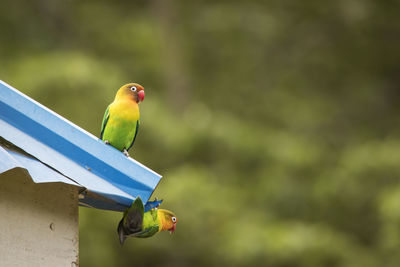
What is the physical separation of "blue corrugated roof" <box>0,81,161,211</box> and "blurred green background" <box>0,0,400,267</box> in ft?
21.5

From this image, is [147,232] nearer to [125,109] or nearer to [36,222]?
[36,222]

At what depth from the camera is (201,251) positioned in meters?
10.1

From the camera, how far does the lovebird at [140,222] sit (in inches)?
109

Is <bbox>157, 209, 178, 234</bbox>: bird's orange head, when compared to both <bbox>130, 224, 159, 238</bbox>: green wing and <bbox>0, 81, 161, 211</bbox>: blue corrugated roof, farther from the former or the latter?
<bbox>0, 81, 161, 211</bbox>: blue corrugated roof

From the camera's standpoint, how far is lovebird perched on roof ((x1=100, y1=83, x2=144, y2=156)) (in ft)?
11.0

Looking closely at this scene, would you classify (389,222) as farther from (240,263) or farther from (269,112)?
(269,112)

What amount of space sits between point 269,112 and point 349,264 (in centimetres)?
410

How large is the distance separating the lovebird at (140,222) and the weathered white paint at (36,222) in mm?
194

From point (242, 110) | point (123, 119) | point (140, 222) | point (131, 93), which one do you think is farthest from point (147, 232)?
point (242, 110)

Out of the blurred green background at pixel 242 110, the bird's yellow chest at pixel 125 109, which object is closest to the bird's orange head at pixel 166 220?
the bird's yellow chest at pixel 125 109

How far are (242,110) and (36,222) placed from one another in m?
10.8

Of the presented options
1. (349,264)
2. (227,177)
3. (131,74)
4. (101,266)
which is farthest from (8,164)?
(131,74)

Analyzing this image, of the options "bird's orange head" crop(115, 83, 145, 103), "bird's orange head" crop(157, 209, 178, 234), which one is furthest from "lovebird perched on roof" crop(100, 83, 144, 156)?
"bird's orange head" crop(157, 209, 178, 234)

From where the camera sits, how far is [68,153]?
2771 mm
